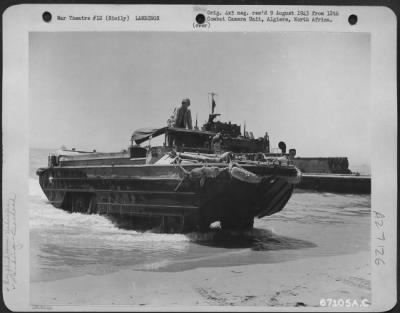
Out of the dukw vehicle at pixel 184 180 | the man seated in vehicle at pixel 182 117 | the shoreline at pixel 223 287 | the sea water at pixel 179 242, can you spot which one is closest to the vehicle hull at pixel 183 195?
the dukw vehicle at pixel 184 180

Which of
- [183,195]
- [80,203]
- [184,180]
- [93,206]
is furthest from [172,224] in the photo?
[80,203]

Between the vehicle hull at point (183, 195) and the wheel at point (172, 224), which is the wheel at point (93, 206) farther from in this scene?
the wheel at point (172, 224)

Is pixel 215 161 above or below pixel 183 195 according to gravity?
above

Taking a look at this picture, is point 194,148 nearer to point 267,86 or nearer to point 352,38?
point 267,86

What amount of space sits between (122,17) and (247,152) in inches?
77.8

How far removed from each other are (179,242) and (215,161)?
95 centimetres

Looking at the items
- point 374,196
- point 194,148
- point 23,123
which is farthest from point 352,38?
point 23,123

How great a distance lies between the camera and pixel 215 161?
5387 millimetres

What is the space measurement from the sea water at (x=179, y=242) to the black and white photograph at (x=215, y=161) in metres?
0.01

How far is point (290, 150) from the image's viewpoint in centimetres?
538

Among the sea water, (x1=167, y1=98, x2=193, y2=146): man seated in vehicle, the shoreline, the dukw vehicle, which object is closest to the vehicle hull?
the dukw vehicle

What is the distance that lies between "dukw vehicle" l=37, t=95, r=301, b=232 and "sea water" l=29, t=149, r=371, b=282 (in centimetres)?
15

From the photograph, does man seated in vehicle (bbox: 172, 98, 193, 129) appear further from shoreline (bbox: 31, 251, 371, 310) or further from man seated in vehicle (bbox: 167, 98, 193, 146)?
shoreline (bbox: 31, 251, 371, 310)

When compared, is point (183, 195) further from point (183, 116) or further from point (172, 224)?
point (183, 116)
